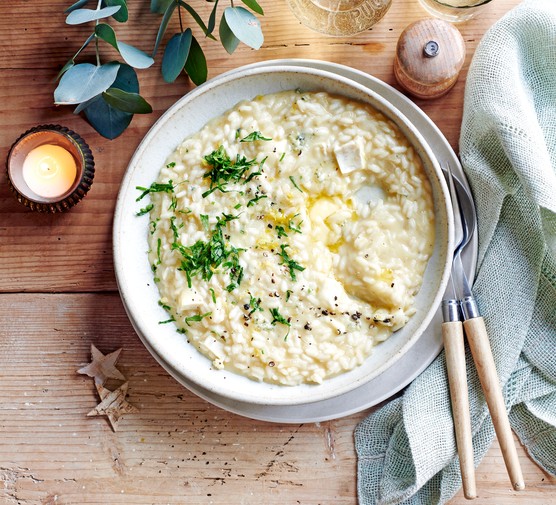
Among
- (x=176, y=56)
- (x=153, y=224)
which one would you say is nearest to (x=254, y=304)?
(x=153, y=224)

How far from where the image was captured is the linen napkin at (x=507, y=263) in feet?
7.36

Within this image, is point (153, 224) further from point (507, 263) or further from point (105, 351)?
point (507, 263)

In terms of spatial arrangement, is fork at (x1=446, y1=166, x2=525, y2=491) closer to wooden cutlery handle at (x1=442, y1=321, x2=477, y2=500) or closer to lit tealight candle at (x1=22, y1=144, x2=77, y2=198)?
wooden cutlery handle at (x1=442, y1=321, x2=477, y2=500)

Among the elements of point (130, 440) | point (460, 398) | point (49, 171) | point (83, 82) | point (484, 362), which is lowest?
point (130, 440)

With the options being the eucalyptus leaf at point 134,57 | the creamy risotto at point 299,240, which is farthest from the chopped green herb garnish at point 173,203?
the eucalyptus leaf at point 134,57

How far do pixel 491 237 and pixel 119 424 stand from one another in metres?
→ 1.52

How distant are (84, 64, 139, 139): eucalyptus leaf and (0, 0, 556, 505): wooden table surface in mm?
68

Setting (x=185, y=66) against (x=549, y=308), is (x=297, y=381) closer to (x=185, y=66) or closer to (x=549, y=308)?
(x=549, y=308)

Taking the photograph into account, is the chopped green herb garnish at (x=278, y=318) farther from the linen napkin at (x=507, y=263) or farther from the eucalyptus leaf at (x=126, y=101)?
the eucalyptus leaf at (x=126, y=101)

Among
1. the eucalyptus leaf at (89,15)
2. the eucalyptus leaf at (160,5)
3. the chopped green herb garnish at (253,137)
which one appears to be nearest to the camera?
the eucalyptus leaf at (89,15)

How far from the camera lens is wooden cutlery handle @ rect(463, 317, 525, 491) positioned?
86.4 inches

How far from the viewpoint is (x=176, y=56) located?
90.4 inches

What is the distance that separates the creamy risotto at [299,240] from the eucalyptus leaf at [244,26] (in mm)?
240

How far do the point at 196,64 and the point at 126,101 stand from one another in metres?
0.28
